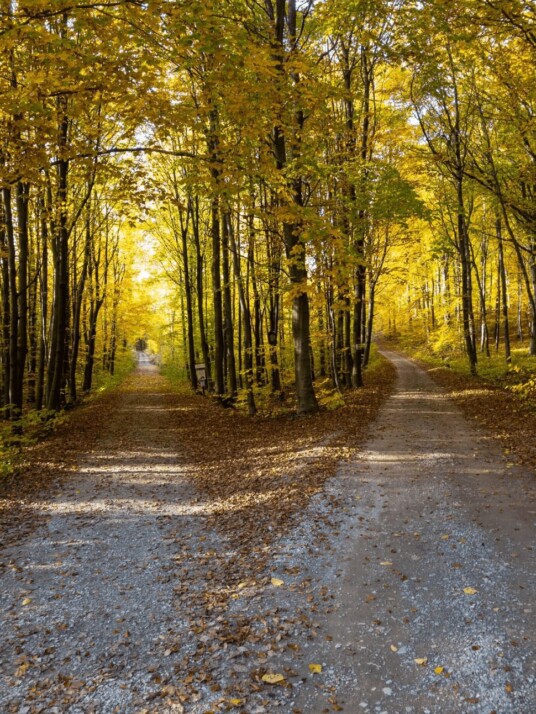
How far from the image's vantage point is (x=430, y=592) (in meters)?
4.46

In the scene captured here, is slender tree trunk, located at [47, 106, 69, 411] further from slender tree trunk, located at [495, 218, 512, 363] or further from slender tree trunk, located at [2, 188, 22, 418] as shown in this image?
slender tree trunk, located at [495, 218, 512, 363]

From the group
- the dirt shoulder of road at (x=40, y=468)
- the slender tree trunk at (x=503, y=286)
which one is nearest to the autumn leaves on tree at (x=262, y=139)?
the dirt shoulder of road at (x=40, y=468)

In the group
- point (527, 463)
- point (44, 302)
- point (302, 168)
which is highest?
point (302, 168)

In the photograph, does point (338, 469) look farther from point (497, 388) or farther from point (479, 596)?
point (497, 388)

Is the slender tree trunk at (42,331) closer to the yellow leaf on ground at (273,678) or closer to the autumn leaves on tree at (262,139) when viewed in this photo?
the autumn leaves on tree at (262,139)

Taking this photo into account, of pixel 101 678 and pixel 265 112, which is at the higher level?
pixel 265 112

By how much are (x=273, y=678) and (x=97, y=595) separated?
2.27 metres

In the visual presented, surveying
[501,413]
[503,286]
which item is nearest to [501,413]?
[501,413]

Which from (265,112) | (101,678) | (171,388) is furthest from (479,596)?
(171,388)

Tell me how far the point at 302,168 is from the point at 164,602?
30.8ft

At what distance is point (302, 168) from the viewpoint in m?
10.7

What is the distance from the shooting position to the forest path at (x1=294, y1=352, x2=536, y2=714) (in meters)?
3.32

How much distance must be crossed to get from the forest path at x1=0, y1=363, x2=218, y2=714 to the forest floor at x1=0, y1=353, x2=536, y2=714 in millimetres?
20

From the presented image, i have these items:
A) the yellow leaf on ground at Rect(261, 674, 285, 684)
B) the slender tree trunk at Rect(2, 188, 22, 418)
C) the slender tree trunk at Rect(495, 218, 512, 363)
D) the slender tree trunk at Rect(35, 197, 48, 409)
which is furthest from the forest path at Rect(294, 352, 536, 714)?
the slender tree trunk at Rect(495, 218, 512, 363)
